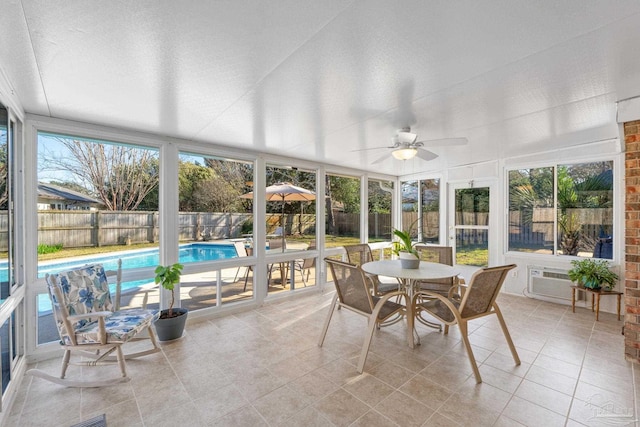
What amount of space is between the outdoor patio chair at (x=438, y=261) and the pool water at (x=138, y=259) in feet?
8.94

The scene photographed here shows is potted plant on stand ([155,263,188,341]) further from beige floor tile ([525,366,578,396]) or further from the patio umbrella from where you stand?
beige floor tile ([525,366,578,396])

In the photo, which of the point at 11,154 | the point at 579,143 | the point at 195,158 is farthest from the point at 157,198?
the point at 579,143

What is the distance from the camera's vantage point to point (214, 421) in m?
1.83

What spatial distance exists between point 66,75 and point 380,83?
2.14m

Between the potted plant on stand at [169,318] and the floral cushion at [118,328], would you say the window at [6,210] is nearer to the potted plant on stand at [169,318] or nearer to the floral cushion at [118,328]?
the floral cushion at [118,328]

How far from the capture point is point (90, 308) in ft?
8.27

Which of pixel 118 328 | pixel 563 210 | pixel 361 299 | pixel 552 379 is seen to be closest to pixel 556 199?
pixel 563 210

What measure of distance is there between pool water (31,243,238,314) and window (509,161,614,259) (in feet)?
15.7

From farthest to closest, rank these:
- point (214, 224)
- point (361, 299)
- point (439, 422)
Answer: point (214, 224) < point (361, 299) < point (439, 422)

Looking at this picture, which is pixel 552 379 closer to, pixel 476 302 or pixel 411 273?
pixel 476 302

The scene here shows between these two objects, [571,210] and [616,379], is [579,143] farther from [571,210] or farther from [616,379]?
[616,379]

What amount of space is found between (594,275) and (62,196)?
21.0 ft

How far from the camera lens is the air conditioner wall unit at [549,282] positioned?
4.10 meters

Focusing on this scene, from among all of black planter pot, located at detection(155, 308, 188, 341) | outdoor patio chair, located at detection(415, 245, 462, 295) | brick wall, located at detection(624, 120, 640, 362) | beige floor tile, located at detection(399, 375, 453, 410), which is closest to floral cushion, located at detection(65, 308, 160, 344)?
black planter pot, located at detection(155, 308, 188, 341)
